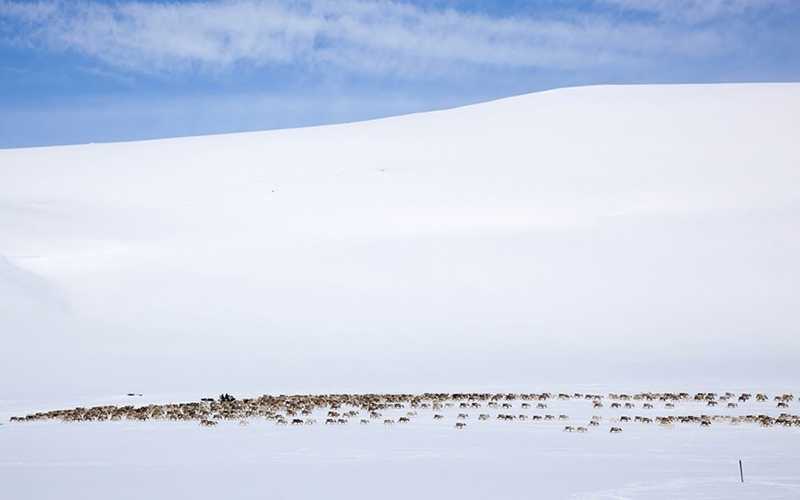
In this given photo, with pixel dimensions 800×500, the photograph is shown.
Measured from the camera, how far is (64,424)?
1255cm

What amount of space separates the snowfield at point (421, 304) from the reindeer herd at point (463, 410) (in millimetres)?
196

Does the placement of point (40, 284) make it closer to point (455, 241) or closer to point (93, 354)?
Result: point (93, 354)

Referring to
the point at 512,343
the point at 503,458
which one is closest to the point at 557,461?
the point at 503,458

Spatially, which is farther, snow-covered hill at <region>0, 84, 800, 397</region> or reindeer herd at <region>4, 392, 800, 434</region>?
snow-covered hill at <region>0, 84, 800, 397</region>

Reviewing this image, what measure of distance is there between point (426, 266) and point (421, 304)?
6.34 feet

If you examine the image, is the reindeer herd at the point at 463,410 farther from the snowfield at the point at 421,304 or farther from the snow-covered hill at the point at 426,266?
the snow-covered hill at the point at 426,266

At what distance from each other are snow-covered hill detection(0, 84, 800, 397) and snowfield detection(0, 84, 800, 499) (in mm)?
78

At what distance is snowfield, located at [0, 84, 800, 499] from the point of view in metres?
9.20

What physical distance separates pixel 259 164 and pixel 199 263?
11.5 metres

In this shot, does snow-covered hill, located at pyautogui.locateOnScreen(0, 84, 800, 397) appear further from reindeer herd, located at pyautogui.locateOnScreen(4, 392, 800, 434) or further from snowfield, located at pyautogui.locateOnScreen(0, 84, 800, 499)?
reindeer herd, located at pyautogui.locateOnScreen(4, 392, 800, 434)

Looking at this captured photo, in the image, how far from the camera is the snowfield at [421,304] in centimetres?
920

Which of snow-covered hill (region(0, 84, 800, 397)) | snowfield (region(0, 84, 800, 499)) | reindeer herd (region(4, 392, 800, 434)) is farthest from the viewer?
snow-covered hill (region(0, 84, 800, 397))

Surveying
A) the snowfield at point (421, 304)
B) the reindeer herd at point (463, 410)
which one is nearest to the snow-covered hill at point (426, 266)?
the snowfield at point (421, 304)

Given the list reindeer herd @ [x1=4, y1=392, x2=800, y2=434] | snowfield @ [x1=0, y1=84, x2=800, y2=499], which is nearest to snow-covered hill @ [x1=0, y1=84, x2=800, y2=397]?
snowfield @ [x1=0, y1=84, x2=800, y2=499]
